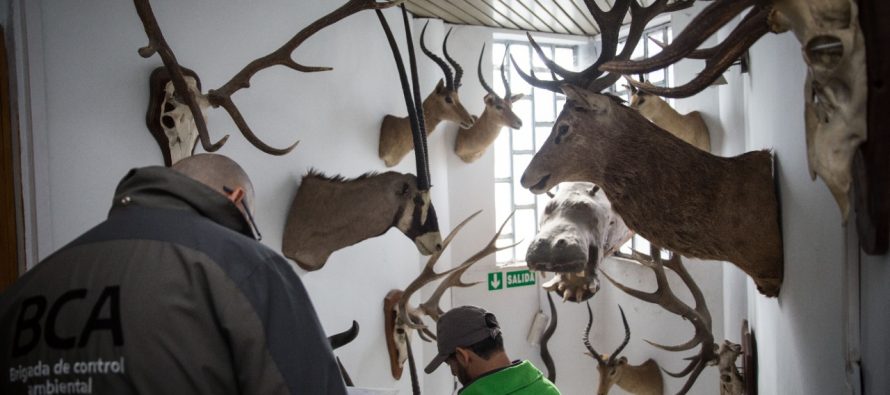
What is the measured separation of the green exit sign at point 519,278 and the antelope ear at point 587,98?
3.32 metres

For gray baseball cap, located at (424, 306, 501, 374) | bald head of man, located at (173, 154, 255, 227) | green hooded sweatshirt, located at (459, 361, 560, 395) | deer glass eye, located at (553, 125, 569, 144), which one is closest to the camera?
bald head of man, located at (173, 154, 255, 227)

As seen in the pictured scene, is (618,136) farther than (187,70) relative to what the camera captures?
No

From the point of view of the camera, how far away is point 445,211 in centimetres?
504

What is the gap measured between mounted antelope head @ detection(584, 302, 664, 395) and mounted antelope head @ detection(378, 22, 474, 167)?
168 cm

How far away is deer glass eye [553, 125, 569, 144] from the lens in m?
2.33

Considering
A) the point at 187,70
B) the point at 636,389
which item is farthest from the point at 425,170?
the point at 636,389

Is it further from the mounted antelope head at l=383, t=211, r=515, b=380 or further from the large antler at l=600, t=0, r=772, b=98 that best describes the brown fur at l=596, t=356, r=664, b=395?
the large antler at l=600, t=0, r=772, b=98

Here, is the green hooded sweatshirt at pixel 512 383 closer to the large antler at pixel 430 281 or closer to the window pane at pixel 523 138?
the large antler at pixel 430 281

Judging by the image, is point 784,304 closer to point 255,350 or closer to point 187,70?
point 255,350

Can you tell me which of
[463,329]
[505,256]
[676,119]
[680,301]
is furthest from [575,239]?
[505,256]

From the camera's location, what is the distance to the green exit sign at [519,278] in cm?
546

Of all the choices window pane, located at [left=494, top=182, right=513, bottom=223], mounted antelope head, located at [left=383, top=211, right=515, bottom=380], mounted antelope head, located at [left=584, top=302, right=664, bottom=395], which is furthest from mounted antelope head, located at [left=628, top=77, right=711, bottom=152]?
window pane, located at [left=494, top=182, right=513, bottom=223]

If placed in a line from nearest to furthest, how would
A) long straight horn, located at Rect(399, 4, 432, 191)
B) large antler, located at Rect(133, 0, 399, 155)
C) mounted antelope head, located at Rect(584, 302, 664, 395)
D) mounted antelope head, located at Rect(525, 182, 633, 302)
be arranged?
large antler, located at Rect(133, 0, 399, 155)
long straight horn, located at Rect(399, 4, 432, 191)
mounted antelope head, located at Rect(525, 182, 633, 302)
mounted antelope head, located at Rect(584, 302, 664, 395)

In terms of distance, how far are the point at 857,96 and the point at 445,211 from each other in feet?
13.4
